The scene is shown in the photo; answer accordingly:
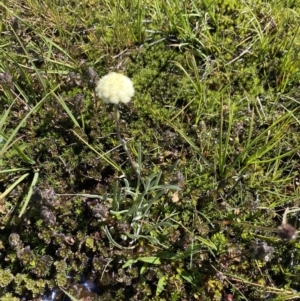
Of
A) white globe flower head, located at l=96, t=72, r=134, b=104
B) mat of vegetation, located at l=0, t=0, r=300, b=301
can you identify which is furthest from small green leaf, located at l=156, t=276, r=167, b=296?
white globe flower head, located at l=96, t=72, r=134, b=104

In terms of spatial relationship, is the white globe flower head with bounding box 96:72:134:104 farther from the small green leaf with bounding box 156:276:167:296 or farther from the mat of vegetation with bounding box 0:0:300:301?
the small green leaf with bounding box 156:276:167:296

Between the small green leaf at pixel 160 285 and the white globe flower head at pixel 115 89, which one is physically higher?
the white globe flower head at pixel 115 89

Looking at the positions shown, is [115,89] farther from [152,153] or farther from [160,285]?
[160,285]

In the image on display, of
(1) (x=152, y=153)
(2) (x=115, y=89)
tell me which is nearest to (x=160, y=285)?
(1) (x=152, y=153)

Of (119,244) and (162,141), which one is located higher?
(162,141)

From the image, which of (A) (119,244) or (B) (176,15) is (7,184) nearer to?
(A) (119,244)

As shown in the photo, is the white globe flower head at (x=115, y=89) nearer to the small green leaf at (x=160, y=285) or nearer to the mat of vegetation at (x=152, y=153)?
the mat of vegetation at (x=152, y=153)

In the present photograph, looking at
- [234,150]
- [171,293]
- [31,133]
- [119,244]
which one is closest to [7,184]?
[31,133]

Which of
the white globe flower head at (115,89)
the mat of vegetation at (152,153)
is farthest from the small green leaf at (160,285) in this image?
the white globe flower head at (115,89)
